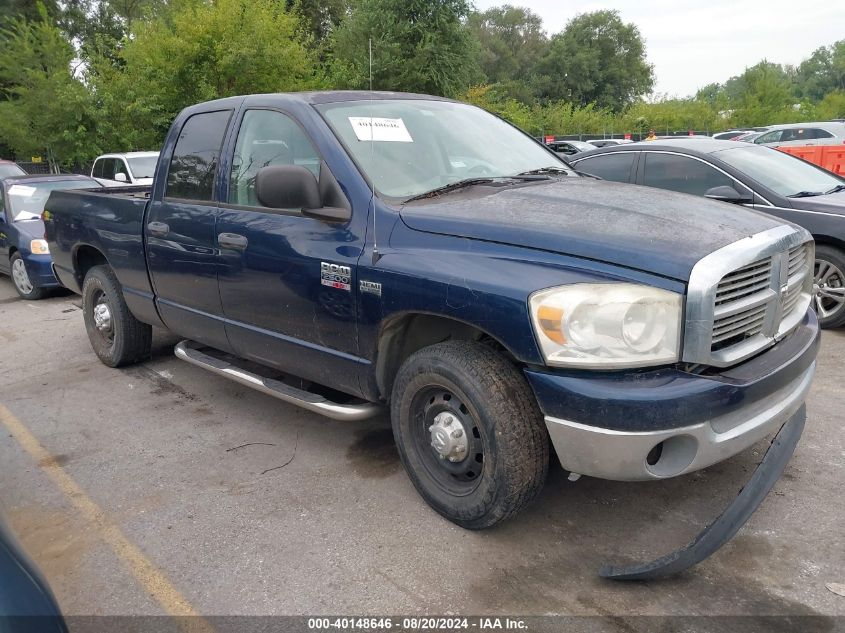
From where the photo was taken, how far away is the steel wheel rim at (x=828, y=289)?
5.88 m

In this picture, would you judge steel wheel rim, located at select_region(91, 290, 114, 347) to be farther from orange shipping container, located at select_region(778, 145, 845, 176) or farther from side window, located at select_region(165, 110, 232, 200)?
orange shipping container, located at select_region(778, 145, 845, 176)

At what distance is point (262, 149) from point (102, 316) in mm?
2509

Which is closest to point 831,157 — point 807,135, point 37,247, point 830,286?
point 830,286

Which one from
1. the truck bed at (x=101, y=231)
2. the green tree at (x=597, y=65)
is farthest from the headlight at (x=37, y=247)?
the green tree at (x=597, y=65)

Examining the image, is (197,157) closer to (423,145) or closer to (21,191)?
(423,145)

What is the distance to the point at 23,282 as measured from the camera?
347 inches

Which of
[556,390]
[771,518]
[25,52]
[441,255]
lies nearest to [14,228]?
[441,255]

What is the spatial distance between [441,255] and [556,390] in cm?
76

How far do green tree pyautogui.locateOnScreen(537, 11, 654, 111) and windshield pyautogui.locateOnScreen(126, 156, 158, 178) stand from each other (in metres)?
56.9

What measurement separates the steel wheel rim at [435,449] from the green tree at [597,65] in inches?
2565

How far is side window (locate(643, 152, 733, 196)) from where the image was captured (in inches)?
253

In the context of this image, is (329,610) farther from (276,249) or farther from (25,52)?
(25,52)

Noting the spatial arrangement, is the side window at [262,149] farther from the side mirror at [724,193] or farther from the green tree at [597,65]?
the green tree at [597,65]

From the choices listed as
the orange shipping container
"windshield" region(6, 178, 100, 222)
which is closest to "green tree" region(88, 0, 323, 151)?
"windshield" region(6, 178, 100, 222)
